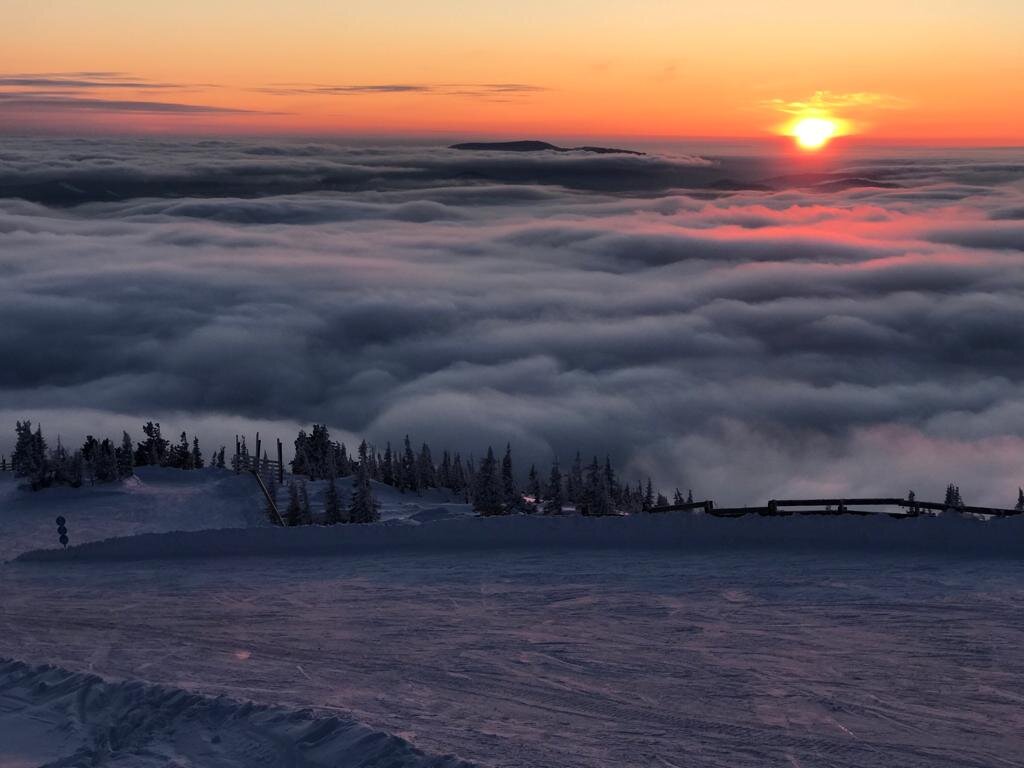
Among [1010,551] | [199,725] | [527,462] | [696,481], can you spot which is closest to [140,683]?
[199,725]

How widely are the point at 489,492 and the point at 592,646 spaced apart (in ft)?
108

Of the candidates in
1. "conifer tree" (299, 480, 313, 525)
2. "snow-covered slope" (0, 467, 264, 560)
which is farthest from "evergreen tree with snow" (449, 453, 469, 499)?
"snow-covered slope" (0, 467, 264, 560)

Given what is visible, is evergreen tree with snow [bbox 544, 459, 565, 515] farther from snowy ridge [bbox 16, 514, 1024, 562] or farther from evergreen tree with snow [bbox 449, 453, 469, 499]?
snowy ridge [bbox 16, 514, 1024, 562]

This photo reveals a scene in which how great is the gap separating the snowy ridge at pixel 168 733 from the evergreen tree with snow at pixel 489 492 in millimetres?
32876

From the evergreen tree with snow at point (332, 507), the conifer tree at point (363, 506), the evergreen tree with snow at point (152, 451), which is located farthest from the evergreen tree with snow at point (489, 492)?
the evergreen tree with snow at point (152, 451)

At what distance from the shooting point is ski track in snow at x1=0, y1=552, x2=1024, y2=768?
600 inches

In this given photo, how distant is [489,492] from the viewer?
51969mm

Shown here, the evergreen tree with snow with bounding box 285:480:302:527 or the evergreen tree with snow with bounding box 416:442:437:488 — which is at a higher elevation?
the evergreen tree with snow with bounding box 416:442:437:488

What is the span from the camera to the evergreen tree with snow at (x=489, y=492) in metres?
51.0

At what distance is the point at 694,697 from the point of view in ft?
54.4

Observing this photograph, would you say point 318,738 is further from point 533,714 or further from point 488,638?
point 488,638

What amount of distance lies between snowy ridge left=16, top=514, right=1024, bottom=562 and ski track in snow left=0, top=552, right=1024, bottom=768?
0.70 m

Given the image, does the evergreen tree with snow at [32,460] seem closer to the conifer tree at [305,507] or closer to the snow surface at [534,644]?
the conifer tree at [305,507]

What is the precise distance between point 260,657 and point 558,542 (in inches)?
343
